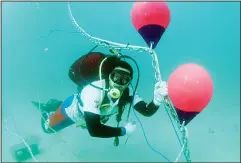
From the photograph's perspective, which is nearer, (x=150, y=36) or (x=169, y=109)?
(x=169, y=109)

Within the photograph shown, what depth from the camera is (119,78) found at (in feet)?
12.3

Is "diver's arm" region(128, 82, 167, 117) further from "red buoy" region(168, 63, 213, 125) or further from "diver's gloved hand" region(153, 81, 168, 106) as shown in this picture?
"red buoy" region(168, 63, 213, 125)

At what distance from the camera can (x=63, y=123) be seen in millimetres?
5242

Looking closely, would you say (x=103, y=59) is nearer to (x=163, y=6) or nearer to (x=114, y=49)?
(x=114, y=49)

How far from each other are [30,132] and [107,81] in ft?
27.0

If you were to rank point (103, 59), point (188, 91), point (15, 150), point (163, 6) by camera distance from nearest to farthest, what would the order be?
point (188, 91) < point (103, 59) < point (163, 6) < point (15, 150)

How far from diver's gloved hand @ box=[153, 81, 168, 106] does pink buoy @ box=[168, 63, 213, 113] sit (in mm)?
287

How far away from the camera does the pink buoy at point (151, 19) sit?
4164mm

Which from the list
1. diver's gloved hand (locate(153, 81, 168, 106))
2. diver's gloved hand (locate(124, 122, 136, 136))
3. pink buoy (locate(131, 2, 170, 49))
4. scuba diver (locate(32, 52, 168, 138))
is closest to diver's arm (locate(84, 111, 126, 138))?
scuba diver (locate(32, 52, 168, 138))

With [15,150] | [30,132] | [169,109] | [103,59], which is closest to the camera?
[169,109]

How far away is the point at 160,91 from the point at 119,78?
617 mm

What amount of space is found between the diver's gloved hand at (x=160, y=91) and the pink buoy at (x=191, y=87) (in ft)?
0.94

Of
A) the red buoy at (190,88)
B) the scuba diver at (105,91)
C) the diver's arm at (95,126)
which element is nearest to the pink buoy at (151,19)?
the scuba diver at (105,91)

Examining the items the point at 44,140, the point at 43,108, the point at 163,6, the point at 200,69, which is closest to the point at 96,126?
the point at 200,69
